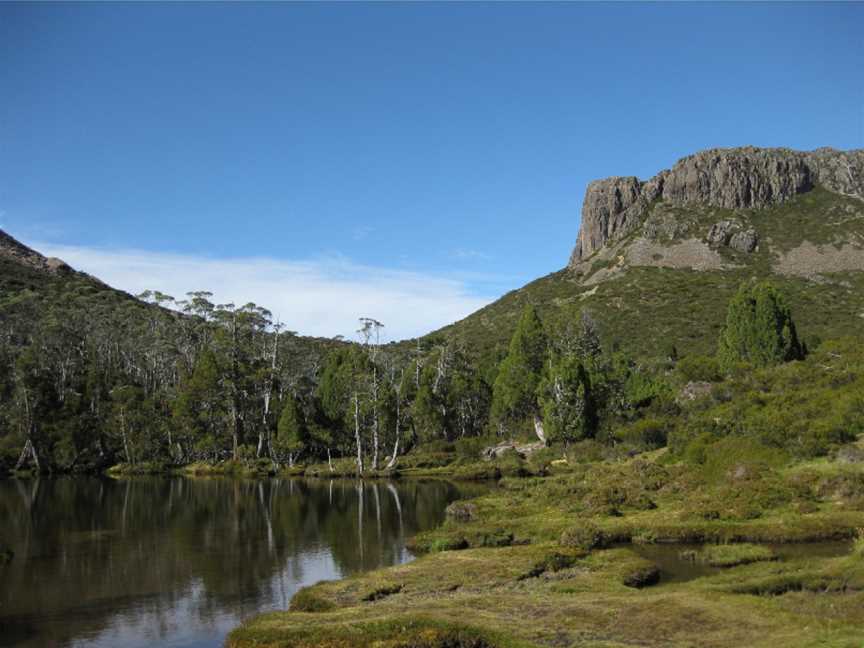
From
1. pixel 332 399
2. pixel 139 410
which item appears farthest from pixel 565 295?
pixel 139 410

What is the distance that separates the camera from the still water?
104 feet

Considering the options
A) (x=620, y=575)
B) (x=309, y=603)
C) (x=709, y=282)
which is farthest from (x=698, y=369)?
(x=709, y=282)

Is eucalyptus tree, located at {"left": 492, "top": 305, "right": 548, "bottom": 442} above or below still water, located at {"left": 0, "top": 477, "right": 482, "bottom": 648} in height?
above

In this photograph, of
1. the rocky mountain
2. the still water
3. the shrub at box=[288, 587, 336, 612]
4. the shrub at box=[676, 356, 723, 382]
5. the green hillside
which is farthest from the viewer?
the rocky mountain

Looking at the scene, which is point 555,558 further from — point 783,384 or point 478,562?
point 783,384

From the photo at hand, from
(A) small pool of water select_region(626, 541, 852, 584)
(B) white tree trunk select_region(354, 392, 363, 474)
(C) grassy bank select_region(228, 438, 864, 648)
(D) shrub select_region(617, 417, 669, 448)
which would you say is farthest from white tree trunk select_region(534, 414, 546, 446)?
(A) small pool of water select_region(626, 541, 852, 584)

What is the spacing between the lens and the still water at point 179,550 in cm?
3170

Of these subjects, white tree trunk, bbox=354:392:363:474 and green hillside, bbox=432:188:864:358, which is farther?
green hillside, bbox=432:188:864:358

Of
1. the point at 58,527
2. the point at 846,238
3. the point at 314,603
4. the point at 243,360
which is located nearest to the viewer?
the point at 314,603

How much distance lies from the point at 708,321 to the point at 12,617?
130 m

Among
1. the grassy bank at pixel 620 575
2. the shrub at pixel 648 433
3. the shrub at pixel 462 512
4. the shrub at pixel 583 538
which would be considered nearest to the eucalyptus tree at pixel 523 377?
the shrub at pixel 648 433

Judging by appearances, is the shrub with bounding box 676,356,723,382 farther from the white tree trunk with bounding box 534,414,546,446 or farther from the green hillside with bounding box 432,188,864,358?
the green hillside with bounding box 432,188,864,358

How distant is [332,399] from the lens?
11156 cm

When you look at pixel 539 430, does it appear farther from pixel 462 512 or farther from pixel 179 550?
pixel 179 550
